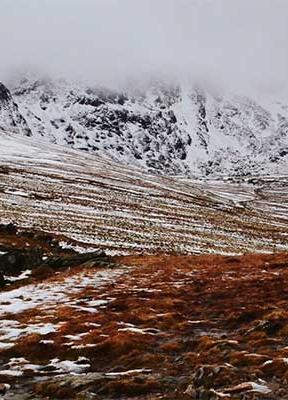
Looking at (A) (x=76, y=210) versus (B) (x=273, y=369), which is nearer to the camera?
(B) (x=273, y=369)

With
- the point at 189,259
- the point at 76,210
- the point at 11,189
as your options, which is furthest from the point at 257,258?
the point at 11,189

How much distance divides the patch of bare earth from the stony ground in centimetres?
3

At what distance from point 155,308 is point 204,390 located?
8802 millimetres

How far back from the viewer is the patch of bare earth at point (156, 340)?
12.2m

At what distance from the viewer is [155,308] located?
66.0 ft

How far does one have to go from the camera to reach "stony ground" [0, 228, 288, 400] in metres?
12.2

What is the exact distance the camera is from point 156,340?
640 inches

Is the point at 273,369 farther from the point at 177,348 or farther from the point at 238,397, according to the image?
the point at 177,348

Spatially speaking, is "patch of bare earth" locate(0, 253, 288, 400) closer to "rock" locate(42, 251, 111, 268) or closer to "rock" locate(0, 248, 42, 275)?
"rock" locate(0, 248, 42, 275)

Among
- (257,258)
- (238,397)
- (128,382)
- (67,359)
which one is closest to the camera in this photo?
(238,397)

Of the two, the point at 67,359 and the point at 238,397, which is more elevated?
the point at 238,397

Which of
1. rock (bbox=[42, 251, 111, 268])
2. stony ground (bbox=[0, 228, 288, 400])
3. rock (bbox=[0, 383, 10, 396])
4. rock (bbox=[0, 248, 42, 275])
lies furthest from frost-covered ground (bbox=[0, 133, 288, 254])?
rock (bbox=[0, 383, 10, 396])

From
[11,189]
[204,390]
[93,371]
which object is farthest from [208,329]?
[11,189]

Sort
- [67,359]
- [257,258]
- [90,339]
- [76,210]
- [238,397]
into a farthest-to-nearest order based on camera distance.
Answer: [76,210] < [257,258] < [90,339] < [67,359] < [238,397]
